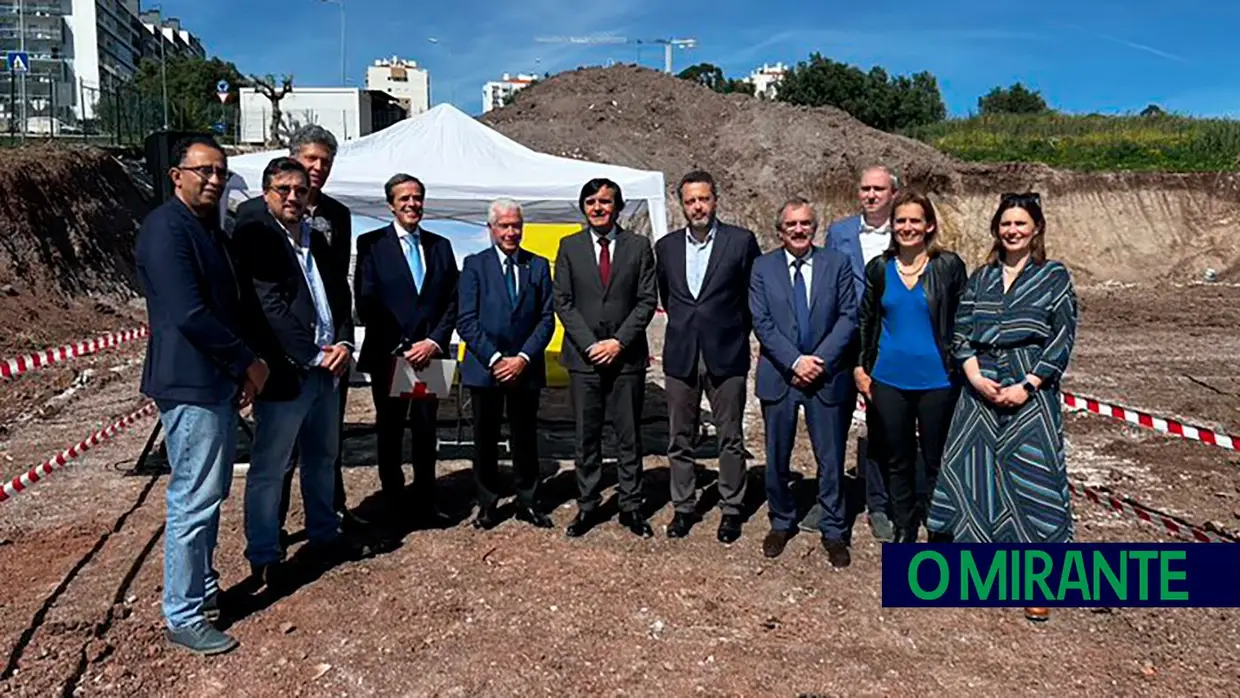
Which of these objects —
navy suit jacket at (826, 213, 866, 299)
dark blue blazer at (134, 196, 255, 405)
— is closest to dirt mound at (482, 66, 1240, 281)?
navy suit jacket at (826, 213, 866, 299)

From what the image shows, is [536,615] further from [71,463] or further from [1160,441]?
[1160,441]

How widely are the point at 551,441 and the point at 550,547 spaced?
2.39 m

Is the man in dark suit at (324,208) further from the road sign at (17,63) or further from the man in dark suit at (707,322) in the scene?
the road sign at (17,63)

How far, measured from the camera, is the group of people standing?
11.0 ft

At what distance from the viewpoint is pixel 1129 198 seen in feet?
70.4

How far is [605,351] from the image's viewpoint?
14.6ft

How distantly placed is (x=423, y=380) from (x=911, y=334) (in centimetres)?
242

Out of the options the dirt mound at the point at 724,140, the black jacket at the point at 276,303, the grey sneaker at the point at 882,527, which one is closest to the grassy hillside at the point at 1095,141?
the dirt mound at the point at 724,140

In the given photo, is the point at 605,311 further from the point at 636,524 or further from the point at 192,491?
the point at 192,491

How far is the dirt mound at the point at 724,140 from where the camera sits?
21.1m

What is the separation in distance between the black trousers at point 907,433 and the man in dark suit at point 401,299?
2.25 meters

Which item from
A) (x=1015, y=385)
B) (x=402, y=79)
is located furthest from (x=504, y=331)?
(x=402, y=79)

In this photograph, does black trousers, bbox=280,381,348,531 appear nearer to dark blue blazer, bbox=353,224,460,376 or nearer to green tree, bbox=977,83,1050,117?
dark blue blazer, bbox=353,224,460,376

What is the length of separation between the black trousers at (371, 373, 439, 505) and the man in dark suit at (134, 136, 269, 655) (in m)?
1.22
